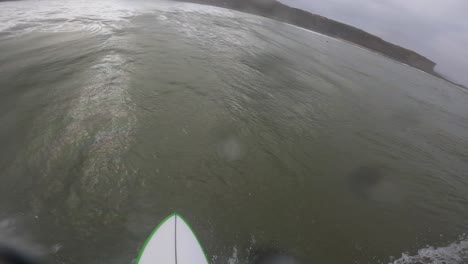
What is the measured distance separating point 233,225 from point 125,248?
2599mm

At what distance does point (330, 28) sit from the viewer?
104m

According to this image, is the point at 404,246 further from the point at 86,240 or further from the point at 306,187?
the point at 86,240

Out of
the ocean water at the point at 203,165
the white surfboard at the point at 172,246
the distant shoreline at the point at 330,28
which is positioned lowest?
the ocean water at the point at 203,165

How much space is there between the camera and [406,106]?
83.4ft

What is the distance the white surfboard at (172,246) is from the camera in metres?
4.84

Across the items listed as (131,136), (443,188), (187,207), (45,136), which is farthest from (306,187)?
(45,136)

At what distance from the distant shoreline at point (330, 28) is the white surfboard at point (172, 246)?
9618 centimetres

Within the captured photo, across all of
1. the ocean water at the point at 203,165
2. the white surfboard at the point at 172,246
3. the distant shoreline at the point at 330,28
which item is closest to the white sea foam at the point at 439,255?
the ocean water at the point at 203,165

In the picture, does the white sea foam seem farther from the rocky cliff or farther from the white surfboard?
the rocky cliff

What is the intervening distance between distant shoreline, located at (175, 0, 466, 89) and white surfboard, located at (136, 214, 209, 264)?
316 ft

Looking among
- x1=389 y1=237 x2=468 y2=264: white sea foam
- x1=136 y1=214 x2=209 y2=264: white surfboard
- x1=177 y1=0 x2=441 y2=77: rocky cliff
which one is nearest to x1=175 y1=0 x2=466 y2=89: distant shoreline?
x1=177 y1=0 x2=441 y2=77: rocky cliff

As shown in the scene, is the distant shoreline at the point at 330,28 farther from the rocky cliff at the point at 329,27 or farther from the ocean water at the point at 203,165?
the ocean water at the point at 203,165

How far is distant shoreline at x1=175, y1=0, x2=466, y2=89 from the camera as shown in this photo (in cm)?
9494

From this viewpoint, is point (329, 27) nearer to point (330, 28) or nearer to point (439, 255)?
point (330, 28)
